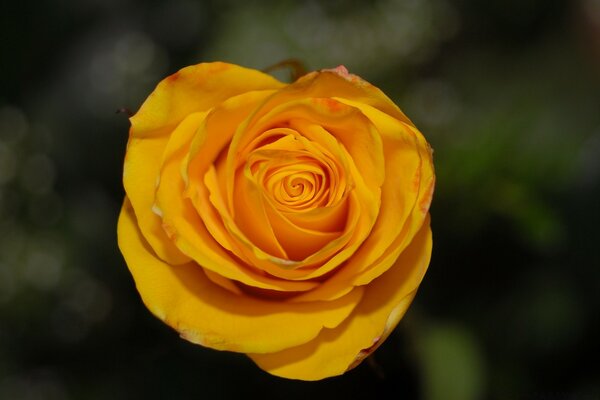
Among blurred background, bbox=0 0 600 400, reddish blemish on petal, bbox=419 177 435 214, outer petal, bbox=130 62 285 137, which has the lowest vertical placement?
blurred background, bbox=0 0 600 400

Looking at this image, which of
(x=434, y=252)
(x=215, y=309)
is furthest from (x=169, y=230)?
(x=434, y=252)

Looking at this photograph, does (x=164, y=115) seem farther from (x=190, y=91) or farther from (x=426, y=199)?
(x=426, y=199)

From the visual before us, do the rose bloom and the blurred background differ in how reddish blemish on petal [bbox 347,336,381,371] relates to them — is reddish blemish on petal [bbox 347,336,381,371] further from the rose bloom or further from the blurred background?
the blurred background

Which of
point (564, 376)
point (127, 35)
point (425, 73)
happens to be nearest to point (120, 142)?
point (127, 35)

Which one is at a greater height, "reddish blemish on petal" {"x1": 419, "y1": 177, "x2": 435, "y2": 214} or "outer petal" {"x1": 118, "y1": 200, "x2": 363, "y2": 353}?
"reddish blemish on petal" {"x1": 419, "y1": 177, "x2": 435, "y2": 214}

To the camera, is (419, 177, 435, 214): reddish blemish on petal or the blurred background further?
the blurred background

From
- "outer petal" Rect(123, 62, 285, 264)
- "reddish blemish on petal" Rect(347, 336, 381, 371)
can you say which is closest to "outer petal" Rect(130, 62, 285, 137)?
"outer petal" Rect(123, 62, 285, 264)
